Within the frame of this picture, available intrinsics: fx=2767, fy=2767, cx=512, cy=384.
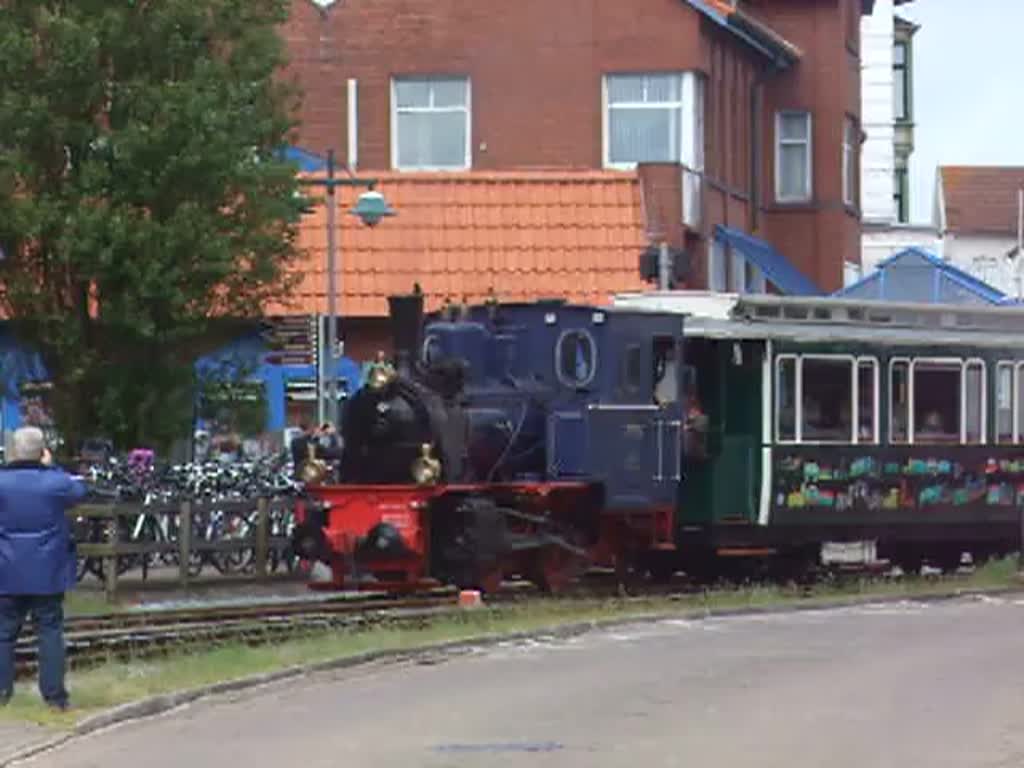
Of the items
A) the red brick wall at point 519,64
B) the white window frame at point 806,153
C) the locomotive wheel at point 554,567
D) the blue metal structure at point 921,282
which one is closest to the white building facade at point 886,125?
the white window frame at point 806,153

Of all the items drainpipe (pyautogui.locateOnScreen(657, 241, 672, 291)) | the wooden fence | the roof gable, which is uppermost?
the roof gable

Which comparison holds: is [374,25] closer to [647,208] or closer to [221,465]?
[647,208]

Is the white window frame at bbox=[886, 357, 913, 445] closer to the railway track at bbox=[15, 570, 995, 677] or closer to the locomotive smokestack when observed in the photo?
the railway track at bbox=[15, 570, 995, 677]

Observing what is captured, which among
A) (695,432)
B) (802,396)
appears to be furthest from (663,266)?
(695,432)

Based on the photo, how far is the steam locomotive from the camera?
24.6 m

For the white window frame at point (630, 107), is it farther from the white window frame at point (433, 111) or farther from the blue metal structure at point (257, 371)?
the blue metal structure at point (257, 371)

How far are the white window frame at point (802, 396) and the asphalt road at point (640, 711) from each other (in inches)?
240

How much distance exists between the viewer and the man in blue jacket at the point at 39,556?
1570 centimetres

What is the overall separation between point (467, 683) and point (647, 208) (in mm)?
23607

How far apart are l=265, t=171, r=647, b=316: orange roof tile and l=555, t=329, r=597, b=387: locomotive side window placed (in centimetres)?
1350

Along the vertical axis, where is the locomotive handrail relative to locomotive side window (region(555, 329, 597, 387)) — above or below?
below

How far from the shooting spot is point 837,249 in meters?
49.0

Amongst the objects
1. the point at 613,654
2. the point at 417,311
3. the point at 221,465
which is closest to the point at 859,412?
the point at 417,311

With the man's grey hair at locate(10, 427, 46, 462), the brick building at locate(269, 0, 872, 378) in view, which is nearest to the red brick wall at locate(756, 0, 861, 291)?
the brick building at locate(269, 0, 872, 378)
